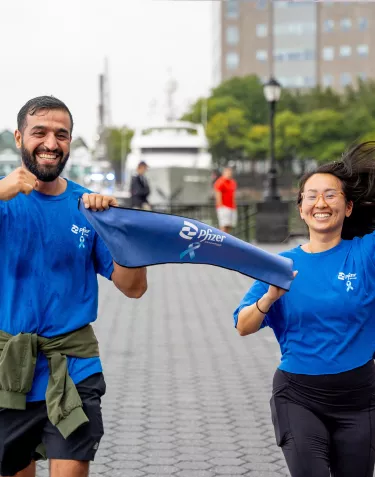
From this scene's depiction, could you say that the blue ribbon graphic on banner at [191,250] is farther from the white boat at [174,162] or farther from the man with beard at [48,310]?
the white boat at [174,162]

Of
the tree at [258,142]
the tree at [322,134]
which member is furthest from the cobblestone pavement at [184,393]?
the tree at [258,142]

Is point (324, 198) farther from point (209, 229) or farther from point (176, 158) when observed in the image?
point (176, 158)

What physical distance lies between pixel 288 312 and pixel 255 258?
53 cm

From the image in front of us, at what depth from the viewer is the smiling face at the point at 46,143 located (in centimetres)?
354

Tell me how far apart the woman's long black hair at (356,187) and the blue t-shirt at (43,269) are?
94 centimetres

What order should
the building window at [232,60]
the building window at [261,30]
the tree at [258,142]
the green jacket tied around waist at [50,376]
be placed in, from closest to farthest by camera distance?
the green jacket tied around waist at [50,376] → the tree at [258,142] → the building window at [261,30] → the building window at [232,60]

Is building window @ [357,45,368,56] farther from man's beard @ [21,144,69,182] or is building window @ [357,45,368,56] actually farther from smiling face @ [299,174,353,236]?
man's beard @ [21,144,69,182]

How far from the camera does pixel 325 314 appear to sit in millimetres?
3744

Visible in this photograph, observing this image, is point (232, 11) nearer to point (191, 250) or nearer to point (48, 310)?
point (48, 310)

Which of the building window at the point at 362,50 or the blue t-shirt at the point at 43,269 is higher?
the building window at the point at 362,50

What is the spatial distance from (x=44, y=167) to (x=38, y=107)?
23 cm

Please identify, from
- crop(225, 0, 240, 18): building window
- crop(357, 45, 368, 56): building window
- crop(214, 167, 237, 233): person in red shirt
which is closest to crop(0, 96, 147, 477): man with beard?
crop(214, 167, 237, 233): person in red shirt

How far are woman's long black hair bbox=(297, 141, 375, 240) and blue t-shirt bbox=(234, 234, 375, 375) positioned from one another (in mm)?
235

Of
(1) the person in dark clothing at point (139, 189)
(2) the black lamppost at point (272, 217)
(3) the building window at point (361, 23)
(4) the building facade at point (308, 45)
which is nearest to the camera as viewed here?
(1) the person in dark clothing at point (139, 189)
